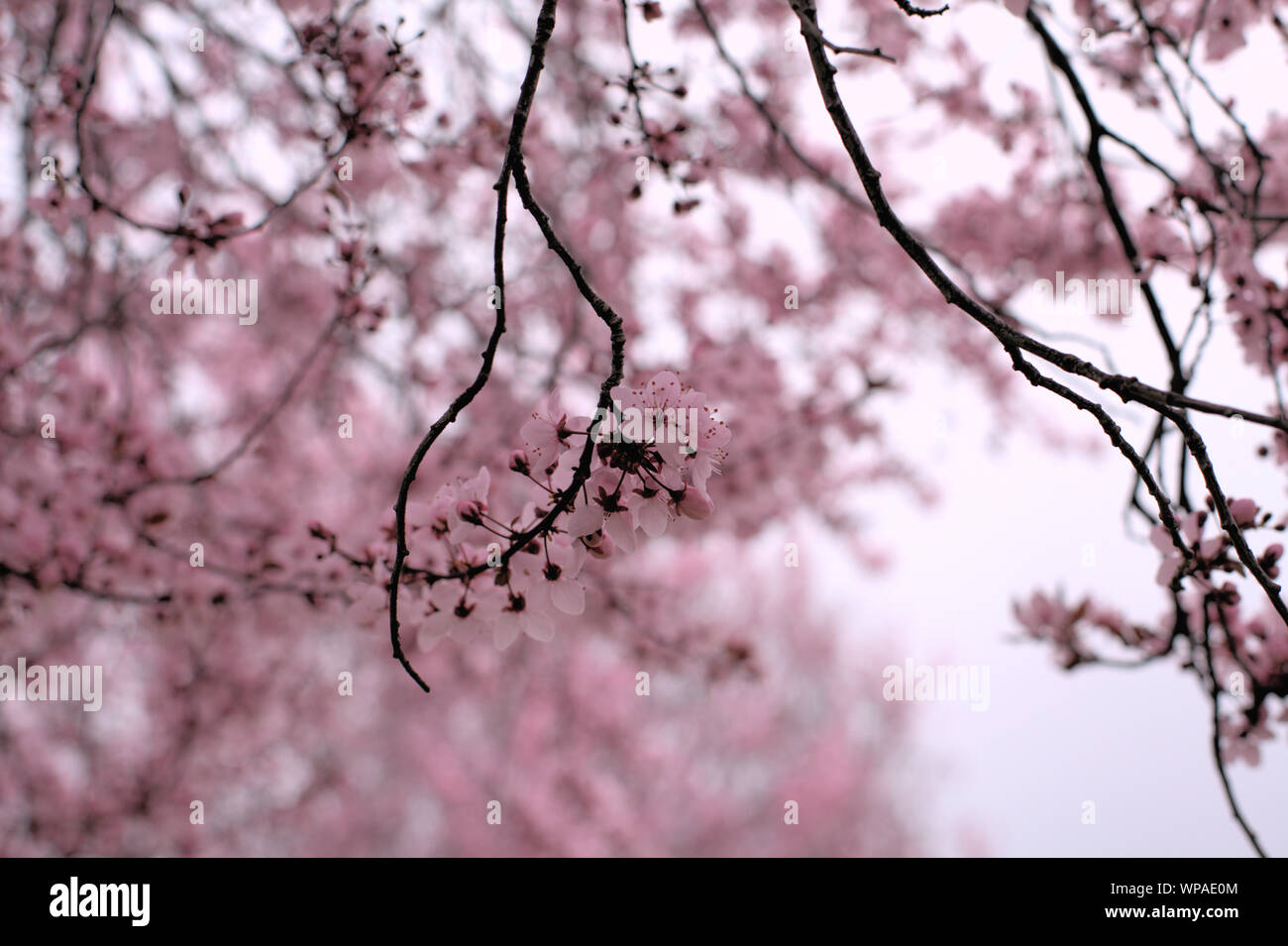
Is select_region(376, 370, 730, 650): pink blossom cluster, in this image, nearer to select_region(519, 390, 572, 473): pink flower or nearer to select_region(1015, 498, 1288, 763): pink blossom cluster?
select_region(519, 390, 572, 473): pink flower

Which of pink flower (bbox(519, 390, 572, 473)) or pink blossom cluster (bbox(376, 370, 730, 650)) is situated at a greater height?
pink flower (bbox(519, 390, 572, 473))

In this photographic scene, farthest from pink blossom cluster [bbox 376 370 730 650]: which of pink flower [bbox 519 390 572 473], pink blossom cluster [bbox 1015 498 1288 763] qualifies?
pink blossom cluster [bbox 1015 498 1288 763]

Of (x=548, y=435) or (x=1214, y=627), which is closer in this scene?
(x=548, y=435)

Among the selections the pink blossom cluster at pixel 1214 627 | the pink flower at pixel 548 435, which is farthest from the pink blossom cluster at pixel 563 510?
the pink blossom cluster at pixel 1214 627

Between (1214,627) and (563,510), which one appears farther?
(1214,627)

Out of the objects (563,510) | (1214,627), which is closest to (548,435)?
(563,510)

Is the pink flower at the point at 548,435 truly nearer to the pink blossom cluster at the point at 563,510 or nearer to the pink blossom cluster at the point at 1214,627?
the pink blossom cluster at the point at 563,510

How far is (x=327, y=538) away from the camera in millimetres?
1460

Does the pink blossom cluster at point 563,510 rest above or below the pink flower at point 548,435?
below

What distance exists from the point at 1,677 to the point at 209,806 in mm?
2690

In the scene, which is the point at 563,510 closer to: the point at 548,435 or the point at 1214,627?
the point at 548,435
